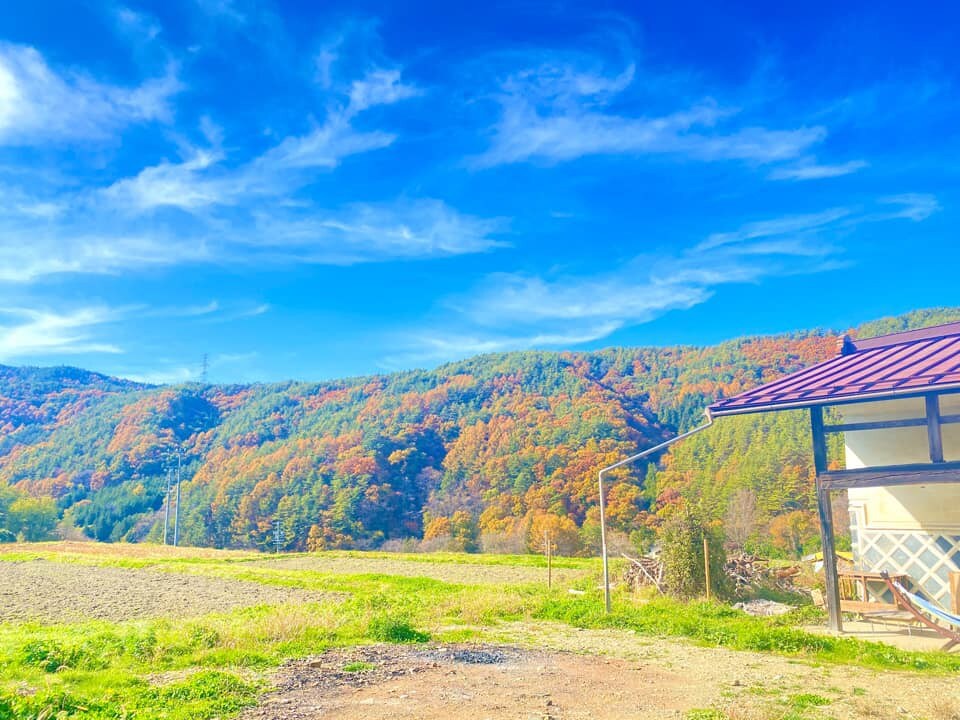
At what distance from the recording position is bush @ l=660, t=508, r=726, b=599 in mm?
15180

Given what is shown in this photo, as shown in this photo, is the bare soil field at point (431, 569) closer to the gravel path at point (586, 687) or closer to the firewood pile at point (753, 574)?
the firewood pile at point (753, 574)

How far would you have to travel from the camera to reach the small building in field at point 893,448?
10758mm

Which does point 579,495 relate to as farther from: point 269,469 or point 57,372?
point 57,372

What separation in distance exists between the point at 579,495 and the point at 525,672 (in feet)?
177

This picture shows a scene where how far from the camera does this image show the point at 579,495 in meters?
62.0

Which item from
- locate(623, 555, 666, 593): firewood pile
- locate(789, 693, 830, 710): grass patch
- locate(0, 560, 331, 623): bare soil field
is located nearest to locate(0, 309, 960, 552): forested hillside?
locate(623, 555, 666, 593): firewood pile

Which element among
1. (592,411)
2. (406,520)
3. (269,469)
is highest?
(592,411)

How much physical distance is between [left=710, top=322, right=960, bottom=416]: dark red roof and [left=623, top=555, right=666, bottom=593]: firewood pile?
5.25 metres

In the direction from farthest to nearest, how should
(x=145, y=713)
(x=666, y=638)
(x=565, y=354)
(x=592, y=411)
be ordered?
(x=565, y=354) < (x=592, y=411) < (x=666, y=638) < (x=145, y=713)

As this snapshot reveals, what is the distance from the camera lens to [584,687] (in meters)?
8.35

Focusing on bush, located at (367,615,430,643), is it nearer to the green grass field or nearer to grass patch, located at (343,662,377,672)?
the green grass field

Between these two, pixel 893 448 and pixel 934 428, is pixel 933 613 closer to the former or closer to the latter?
pixel 934 428

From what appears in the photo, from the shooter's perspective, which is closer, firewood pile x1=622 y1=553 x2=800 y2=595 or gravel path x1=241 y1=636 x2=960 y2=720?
gravel path x1=241 y1=636 x2=960 y2=720

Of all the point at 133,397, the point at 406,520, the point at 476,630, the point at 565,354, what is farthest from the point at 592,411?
the point at 133,397
